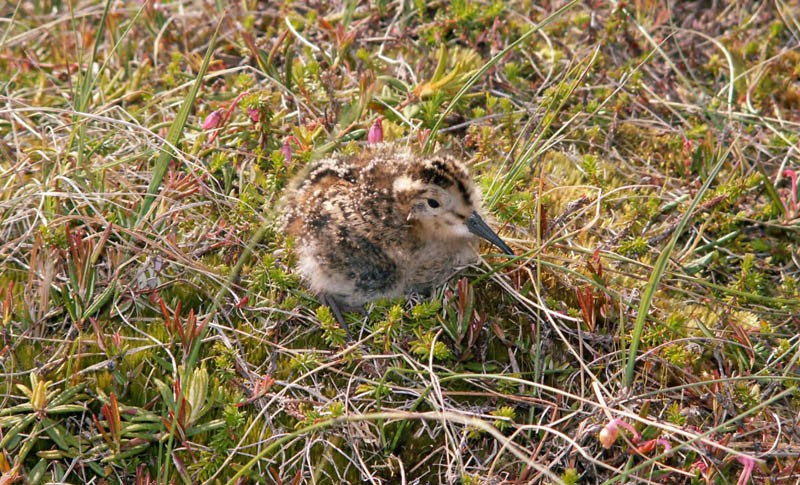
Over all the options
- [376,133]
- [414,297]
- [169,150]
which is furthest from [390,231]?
[169,150]

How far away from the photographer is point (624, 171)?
491 cm

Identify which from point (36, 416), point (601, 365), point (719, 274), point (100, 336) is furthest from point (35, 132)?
point (719, 274)

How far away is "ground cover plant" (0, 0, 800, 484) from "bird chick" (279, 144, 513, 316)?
0.12 metres

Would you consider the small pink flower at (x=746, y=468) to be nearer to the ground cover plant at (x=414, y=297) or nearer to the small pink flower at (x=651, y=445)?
the ground cover plant at (x=414, y=297)

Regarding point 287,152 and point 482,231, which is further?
point 287,152

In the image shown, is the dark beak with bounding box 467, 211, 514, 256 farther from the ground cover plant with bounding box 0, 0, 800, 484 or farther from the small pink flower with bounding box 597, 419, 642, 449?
the small pink flower with bounding box 597, 419, 642, 449

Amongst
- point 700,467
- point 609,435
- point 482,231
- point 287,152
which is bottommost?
point 700,467

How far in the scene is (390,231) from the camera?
12.9ft

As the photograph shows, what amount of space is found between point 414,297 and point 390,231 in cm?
35

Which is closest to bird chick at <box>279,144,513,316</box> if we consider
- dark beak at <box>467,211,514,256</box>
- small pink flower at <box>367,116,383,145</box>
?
dark beak at <box>467,211,514,256</box>

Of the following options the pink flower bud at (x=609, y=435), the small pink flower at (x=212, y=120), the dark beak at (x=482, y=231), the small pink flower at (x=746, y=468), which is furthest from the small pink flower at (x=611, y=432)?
the small pink flower at (x=212, y=120)

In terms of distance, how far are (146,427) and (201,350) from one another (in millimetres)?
509

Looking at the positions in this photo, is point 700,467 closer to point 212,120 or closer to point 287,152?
point 287,152

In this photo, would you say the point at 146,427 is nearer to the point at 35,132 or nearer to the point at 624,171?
the point at 35,132
